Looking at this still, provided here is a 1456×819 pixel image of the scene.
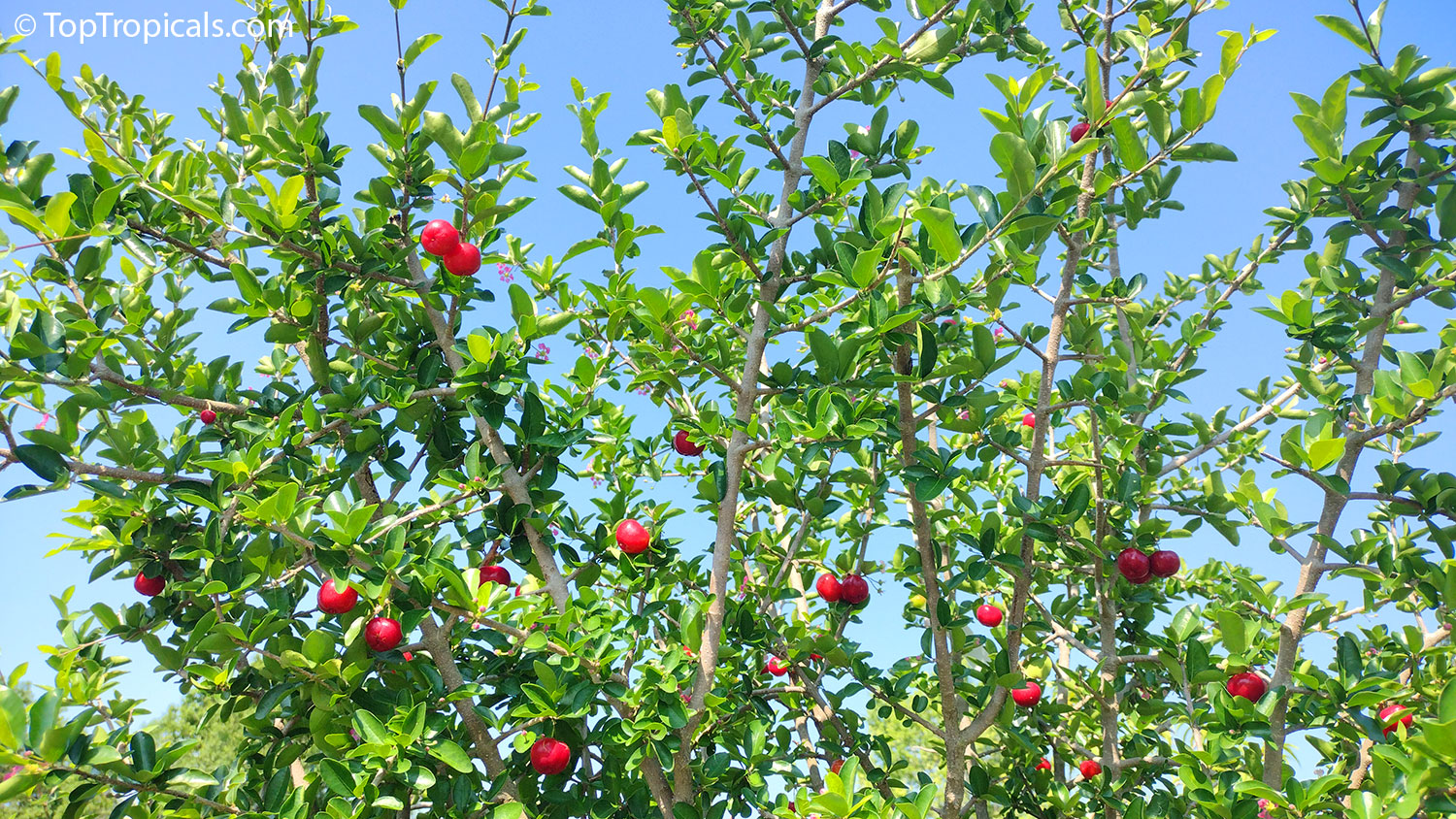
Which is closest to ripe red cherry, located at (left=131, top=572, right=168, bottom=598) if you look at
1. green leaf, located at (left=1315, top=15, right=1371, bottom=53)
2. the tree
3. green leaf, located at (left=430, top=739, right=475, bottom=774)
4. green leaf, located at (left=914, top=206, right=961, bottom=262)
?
the tree

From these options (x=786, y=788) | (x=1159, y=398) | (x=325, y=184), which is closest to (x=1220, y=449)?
(x=1159, y=398)

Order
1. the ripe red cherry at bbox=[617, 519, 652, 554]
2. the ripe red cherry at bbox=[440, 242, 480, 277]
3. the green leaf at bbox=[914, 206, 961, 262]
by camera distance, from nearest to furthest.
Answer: the green leaf at bbox=[914, 206, 961, 262]
the ripe red cherry at bbox=[440, 242, 480, 277]
the ripe red cherry at bbox=[617, 519, 652, 554]

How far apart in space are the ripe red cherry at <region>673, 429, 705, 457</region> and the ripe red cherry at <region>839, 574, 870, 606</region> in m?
0.67

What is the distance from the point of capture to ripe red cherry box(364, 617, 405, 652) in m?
2.25

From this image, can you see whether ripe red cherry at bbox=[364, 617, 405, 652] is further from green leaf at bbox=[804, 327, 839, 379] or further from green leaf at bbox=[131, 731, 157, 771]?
green leaf at bbox=[804, 327, 839, 379]

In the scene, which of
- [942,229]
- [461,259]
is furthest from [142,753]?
[942,229]

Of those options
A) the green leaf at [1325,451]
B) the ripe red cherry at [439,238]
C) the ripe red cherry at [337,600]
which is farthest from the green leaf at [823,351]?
the ripe red cherry at [337,600]

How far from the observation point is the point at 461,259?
2408mm

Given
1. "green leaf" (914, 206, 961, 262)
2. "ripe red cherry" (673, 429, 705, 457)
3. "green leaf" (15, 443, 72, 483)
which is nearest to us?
"green leaf" (914, 206, 961, 262)

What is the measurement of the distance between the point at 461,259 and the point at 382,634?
3.30 ft

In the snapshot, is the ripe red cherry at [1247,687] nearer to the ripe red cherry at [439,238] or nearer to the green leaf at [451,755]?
the green leaf at [451,755]

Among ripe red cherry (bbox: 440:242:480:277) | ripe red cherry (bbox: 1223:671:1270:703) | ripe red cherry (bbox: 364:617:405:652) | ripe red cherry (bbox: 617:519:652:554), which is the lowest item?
ripe red cherry (bbox: 364:617:405:652)

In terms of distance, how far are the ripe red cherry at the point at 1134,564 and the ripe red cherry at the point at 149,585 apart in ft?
9.27

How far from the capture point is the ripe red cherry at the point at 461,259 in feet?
7.89
